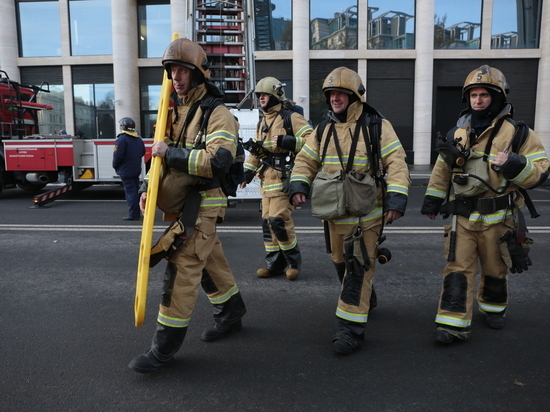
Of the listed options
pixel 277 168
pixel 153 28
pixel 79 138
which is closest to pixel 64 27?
pixel 153 28

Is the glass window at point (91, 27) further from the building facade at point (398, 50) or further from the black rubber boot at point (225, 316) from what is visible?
the black rubber boot at point (225, 316)

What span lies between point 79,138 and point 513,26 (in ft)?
58.8

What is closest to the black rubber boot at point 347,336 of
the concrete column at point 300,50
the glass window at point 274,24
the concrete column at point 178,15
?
the concrete column at point 300,50

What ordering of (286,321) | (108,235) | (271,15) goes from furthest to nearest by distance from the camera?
(271,15) < (108,235) < (286,321)

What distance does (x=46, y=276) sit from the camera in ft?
17.2

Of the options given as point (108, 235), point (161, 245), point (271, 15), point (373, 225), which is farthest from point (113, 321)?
point (271, 15)

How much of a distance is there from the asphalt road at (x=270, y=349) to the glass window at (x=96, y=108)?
1679cm

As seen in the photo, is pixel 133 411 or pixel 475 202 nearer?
pixel 133 411

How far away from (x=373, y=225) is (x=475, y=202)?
2.51 ft

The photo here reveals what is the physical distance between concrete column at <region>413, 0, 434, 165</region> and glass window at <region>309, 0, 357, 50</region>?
2652 mm

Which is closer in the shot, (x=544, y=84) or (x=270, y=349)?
(x=270, y=349)

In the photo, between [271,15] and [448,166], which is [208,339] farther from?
[271,15]

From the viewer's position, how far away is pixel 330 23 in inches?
784

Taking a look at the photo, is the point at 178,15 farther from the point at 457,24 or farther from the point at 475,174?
the point at 475,174
